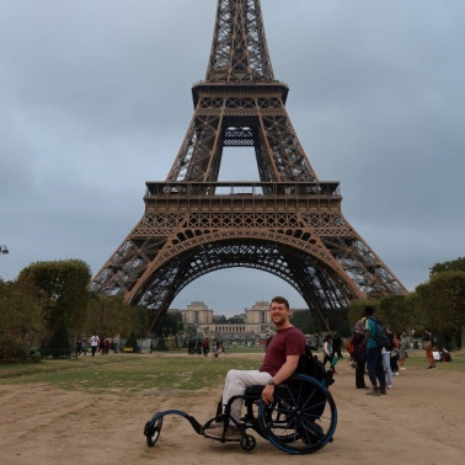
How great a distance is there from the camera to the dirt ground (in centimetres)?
529

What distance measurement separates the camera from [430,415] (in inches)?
331

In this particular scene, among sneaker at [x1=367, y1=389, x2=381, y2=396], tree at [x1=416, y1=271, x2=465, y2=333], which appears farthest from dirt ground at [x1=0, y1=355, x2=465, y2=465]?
tree at [x1=416, y1=271, x2=465, y2=333]

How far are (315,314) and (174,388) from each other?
5272 cm

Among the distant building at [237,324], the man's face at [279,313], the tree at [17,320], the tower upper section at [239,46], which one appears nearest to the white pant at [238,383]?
the man's face at [279,313]

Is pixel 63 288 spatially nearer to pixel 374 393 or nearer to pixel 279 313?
pixel 374 393

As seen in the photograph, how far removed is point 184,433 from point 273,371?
1.61 metres

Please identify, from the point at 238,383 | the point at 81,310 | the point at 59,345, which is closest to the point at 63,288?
the point at 81,310

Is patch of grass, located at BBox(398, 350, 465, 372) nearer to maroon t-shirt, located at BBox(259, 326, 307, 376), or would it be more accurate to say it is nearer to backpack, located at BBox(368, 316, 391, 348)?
backpack, located at BBox(368, 316, 391, 348)

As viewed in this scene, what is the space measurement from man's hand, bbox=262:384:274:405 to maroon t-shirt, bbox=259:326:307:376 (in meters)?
0.44

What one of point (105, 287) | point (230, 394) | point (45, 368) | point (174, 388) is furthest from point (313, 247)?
point (230, 394)

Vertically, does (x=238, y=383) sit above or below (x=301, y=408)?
above

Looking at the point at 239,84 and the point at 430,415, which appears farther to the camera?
the point at 239,84

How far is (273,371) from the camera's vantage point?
19.9 feet

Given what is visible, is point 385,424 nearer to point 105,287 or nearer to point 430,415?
point 430,415
